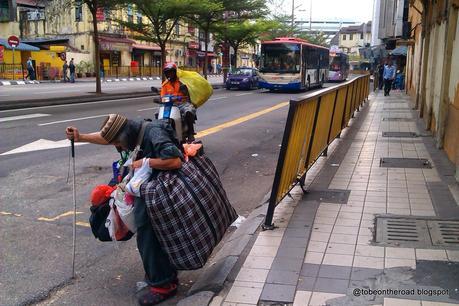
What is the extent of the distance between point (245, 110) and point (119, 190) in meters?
14.9

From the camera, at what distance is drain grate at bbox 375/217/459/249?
452 cm

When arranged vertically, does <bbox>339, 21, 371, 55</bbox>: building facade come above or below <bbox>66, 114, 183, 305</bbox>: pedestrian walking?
above

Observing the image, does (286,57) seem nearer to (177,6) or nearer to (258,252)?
(177,6)

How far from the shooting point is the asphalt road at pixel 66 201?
4055 millimetres

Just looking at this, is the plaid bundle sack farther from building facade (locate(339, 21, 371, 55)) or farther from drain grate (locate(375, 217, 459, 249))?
building facade (locate(339, 21, 371, 55))

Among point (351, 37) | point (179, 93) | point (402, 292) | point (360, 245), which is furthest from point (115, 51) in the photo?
point (351, 37)

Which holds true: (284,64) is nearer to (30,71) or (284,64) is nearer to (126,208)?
(30,71)

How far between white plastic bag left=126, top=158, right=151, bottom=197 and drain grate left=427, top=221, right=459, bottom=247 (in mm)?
2675

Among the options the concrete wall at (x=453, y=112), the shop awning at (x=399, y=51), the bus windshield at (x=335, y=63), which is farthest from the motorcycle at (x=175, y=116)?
the bus windshield at (x=335, y=63)

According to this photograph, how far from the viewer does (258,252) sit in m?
4.37

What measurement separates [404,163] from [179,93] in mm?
3835

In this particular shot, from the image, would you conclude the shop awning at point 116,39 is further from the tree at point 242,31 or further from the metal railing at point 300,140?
the metal railing at point 300,140

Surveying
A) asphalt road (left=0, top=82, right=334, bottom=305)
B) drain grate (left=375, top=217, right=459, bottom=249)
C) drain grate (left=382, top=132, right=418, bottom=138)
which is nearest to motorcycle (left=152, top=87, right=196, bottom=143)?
asphalt road (left=0, top=82, right=334, bottom=305)

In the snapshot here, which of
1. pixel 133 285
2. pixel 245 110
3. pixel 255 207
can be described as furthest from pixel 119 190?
pixel 245 110
